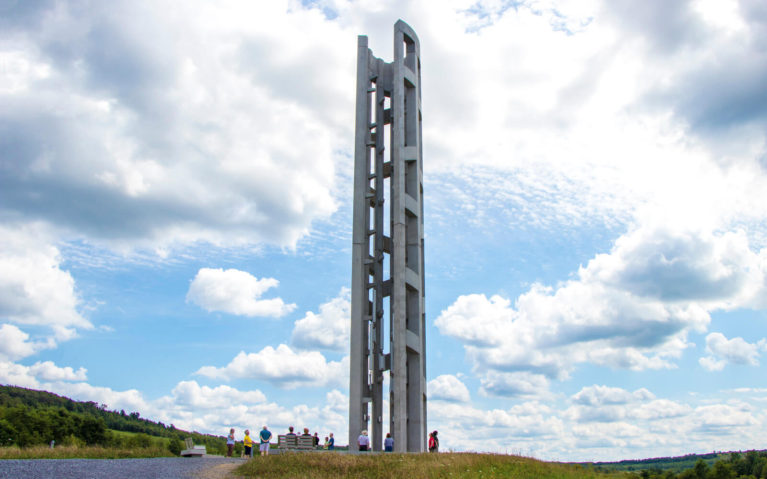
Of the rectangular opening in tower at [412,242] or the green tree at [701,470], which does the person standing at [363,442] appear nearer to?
the rectangular opening in tower at [412,242]

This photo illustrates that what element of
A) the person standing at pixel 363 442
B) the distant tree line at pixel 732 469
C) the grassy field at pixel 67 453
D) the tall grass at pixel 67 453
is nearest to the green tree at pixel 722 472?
the distant tree line at pixel 732 469

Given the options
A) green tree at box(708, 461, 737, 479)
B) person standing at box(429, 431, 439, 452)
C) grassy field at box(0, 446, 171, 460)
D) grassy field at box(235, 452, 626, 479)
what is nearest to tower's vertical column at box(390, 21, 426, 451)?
person standing at box(429, 431, 439, 452)

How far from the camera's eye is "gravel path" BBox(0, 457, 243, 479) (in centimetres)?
1455

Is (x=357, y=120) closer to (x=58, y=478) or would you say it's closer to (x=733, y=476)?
(x=58, y=478)

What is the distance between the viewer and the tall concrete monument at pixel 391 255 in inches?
1014

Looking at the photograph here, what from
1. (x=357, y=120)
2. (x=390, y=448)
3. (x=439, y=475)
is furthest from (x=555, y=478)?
(x=357, y=120)

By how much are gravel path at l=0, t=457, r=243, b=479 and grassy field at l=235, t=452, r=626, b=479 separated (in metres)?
0.99

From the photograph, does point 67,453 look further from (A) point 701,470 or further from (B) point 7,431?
(A) point 701,470

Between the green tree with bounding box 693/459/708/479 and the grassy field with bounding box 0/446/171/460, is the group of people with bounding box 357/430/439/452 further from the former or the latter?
the green tree with bounding box 693/459/708/479

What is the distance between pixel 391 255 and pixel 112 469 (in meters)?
13.7

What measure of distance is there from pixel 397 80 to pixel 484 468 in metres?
16.9

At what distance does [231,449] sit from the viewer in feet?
82.2

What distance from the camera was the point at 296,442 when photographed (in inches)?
939

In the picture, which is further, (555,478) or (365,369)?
→ (365,369)
